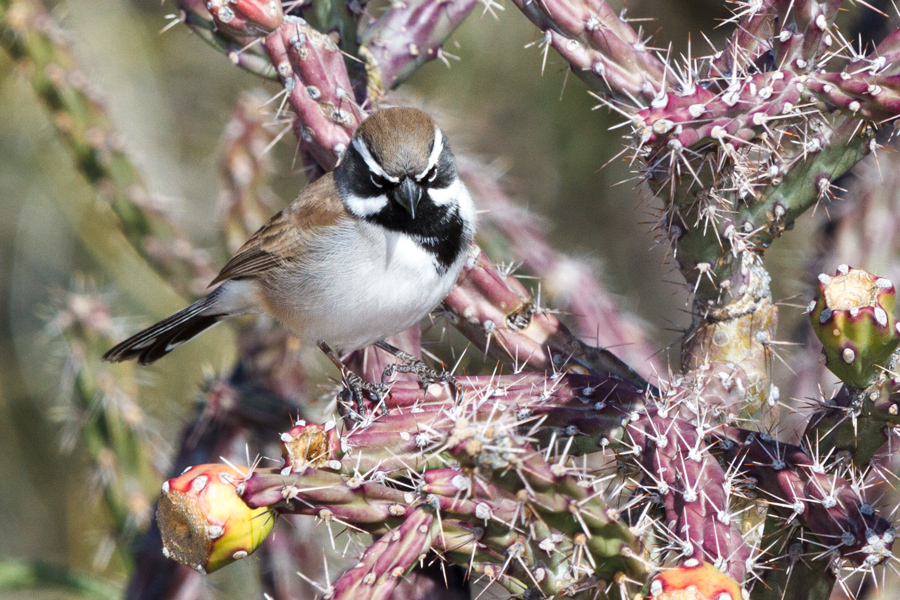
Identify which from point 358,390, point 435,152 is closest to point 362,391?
point 358,390

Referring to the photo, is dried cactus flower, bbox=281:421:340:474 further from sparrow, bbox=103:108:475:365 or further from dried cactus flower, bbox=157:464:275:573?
sparrow, bbox=103:108:475:365

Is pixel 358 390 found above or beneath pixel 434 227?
beneath

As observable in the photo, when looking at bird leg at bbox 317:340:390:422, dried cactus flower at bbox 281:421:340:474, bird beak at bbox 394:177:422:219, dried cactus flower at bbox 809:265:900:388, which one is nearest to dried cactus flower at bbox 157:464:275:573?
dried cactus flower at bbox 281:421:340:474

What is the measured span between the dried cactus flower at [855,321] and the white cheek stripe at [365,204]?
4.68 ft

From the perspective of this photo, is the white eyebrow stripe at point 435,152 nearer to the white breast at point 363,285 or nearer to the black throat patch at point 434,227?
the black throat patch at point 434,227

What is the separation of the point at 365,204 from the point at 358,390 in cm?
63

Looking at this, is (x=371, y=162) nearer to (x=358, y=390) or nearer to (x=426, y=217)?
(x=426, y=217)

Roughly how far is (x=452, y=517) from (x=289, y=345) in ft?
7.21

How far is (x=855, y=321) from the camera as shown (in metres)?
1.85

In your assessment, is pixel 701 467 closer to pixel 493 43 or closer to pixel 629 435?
pixel 629 435

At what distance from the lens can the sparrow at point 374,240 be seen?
8.77 feet

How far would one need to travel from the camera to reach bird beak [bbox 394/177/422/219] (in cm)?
264

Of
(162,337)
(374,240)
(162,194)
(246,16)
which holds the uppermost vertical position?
(246,16)

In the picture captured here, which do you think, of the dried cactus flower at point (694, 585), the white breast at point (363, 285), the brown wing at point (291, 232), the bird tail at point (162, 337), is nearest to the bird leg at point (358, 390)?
the white breast at point (363, 285)
